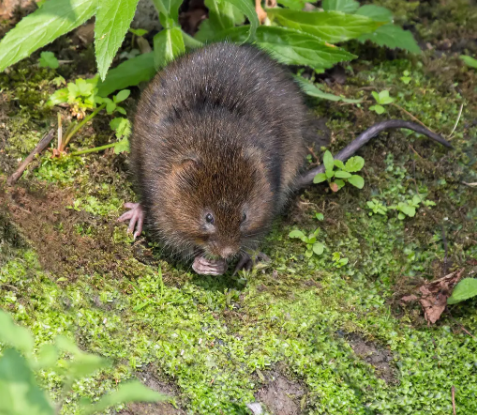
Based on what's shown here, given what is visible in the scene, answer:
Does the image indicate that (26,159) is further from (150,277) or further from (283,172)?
(283,172)

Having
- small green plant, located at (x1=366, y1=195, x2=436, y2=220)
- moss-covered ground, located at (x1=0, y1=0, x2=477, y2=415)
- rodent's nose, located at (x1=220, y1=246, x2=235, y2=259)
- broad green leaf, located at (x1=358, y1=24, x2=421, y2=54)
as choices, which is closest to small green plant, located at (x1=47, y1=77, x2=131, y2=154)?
moss-covered ground, located at (x1=0, y1=0, x2=477, y2=415)

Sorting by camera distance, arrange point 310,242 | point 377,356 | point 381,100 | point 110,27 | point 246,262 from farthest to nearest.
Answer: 1. point 381,100
2. point 310,242
3. point 246,262
4. point 377,356
5. point 110,27

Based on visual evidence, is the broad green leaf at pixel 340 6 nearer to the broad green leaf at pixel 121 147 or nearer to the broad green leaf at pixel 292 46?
the broad green leaf at pixel 292 46

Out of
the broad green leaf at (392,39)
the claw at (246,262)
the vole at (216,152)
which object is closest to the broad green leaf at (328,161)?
the vole at (216,152)

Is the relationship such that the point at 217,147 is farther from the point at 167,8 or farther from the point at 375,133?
the point at 375,133

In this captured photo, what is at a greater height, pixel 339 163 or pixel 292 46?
pixel 292 46

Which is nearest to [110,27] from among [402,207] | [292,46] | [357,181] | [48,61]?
[48,61]

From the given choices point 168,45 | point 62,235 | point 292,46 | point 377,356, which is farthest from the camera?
point 292,46
